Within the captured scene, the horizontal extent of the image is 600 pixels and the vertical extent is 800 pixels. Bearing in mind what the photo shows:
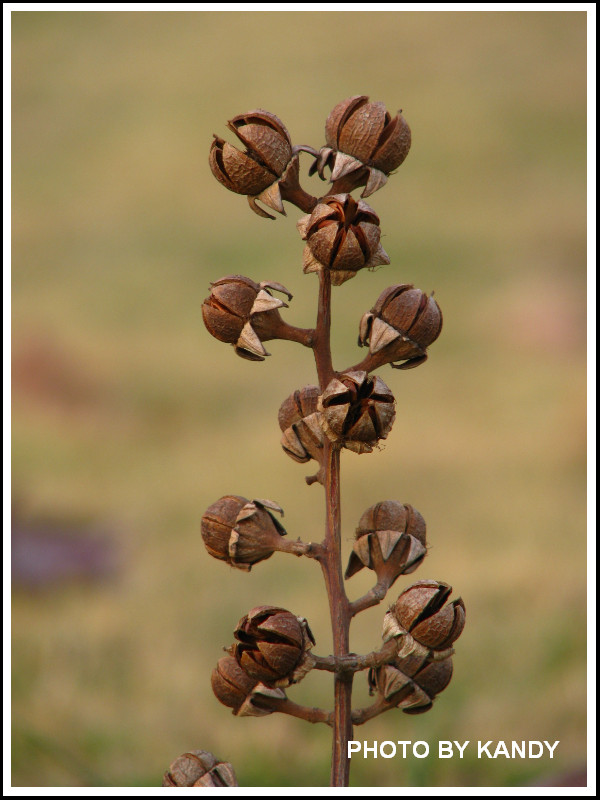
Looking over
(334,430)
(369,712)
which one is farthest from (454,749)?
(334,430)

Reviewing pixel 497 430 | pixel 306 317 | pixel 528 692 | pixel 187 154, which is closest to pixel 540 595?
pixel 528 692

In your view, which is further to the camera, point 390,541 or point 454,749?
point 454,749

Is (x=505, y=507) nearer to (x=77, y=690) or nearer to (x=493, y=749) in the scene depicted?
(x=493, y=749)

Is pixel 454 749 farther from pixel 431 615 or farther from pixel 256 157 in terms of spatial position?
pixel 256 157

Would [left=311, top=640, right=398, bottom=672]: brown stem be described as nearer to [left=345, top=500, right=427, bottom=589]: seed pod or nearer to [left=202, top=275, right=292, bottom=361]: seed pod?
[left=345, top=500, right=427, bottom=589]: seed pod

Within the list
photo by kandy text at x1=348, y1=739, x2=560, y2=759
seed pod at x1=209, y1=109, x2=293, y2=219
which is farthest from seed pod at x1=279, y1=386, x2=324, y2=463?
photo by kandy text at x1=348, y1=739, x2=560, y2=759

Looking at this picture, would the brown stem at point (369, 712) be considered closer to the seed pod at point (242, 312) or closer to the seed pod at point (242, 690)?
the seed pod at point (242, 690)

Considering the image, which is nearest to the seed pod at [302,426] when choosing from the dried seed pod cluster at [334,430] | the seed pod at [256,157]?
the dried seed pod cluster at [334,430]
